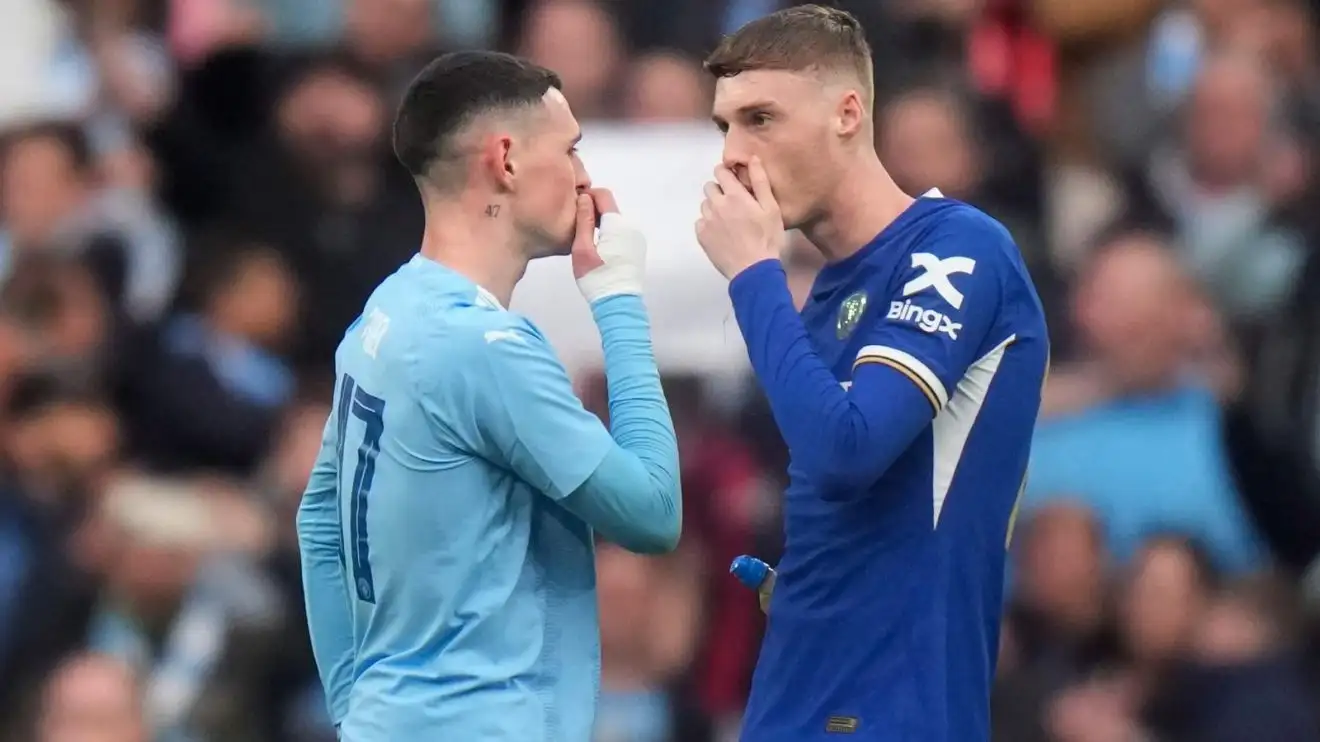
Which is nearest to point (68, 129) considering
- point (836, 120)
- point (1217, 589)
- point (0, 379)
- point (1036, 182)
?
point (0, 379)

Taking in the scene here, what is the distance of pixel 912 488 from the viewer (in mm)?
4496

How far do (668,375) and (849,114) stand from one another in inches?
132

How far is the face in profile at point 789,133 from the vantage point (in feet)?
15.2


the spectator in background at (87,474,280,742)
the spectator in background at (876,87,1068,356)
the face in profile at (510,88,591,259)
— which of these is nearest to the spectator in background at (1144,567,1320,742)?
the spectator in background at (876,87,1068,356)

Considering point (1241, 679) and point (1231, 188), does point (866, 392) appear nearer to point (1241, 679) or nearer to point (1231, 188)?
point (1241, 679)

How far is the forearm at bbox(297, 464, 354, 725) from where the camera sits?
4.85 m

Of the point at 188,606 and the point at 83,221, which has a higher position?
the point at 83,221

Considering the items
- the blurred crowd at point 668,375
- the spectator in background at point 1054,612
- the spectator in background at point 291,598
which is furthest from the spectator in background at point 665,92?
the spectator in background at point 1054,612

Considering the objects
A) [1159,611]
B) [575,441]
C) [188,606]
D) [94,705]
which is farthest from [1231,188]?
[575,441]

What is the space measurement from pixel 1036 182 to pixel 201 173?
125 inches

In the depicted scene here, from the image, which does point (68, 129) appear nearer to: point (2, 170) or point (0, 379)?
point (2, 170)

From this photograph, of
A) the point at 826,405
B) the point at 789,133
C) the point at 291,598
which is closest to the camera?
the point at 826,405

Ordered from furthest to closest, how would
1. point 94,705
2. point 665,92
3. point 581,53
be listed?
point 581,53, point 665,92, point 94,705

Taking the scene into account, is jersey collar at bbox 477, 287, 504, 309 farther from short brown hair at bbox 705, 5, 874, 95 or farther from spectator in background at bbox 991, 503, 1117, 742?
spectator in background at bbox 991, 503, 1117, 742
